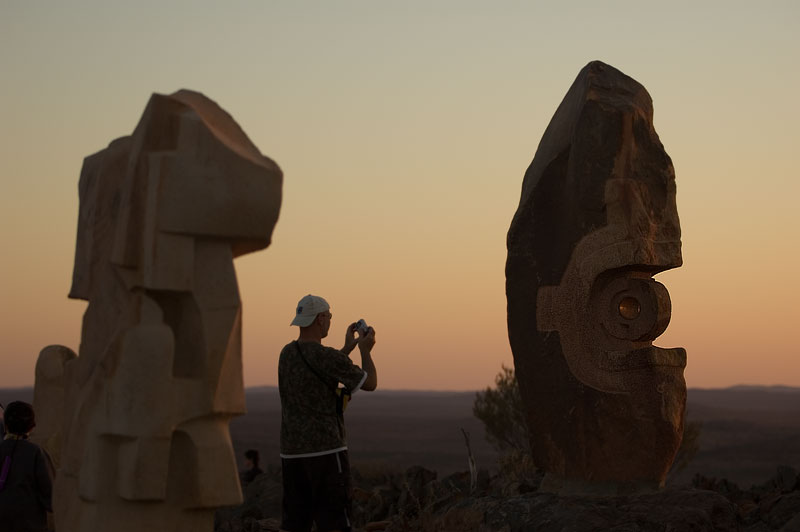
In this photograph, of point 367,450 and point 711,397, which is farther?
point 711,397

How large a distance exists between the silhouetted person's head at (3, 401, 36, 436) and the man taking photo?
1542mm

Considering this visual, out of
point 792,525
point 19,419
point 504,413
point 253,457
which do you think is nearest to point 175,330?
point 19,419

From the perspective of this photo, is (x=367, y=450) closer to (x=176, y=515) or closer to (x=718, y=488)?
(x=718, y=488)

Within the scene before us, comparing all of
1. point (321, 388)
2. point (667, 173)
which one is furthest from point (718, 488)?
point (321, 388)

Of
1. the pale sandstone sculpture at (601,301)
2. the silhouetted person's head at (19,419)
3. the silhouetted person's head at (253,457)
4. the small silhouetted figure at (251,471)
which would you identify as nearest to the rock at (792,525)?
the pale sandstone sculpture at (601,301)

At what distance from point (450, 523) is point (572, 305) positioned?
2.40 metres

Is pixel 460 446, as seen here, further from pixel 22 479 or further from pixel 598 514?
pixel 22 479

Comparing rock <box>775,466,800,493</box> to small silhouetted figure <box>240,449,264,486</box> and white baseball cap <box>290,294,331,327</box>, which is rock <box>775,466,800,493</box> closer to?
small silhouetted figure <box>240,449,264,486</box>

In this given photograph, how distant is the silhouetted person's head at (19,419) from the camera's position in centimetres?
673

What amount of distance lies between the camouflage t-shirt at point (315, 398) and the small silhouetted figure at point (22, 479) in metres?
1.48

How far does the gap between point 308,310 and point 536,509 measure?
3.98 metres

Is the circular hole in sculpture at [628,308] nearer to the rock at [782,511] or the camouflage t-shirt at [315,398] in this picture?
the rock at [782,511]

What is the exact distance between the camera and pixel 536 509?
9891 mm

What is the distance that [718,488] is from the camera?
43.7 feet
